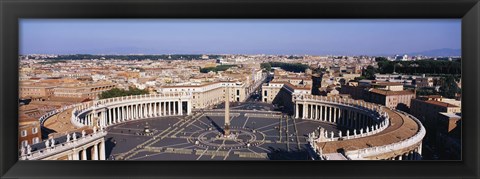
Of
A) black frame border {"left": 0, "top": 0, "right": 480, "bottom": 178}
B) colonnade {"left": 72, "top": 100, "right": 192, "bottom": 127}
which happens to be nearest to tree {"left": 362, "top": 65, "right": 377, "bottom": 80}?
colonnade {"left": 72, "top": 100, "right": 192, "bottom": 127}

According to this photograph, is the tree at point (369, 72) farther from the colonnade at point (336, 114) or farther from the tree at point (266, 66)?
the tree at point (266, 66)

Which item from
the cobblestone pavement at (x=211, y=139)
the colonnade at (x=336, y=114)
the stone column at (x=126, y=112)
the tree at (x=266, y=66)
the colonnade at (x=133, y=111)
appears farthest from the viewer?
the tree at (x=266, y=66)

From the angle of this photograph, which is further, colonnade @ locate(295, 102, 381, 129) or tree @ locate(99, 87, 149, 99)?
tree @ locate(99, 87, 149, 99)

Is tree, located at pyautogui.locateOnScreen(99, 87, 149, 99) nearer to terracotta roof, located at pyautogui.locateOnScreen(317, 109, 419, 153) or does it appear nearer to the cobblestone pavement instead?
the cobblestone pavement

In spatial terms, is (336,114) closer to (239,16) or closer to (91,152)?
(91,152)

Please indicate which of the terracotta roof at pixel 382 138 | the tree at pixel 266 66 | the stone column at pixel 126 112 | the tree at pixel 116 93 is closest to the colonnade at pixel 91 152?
the terracotta roof at pixel 382 138

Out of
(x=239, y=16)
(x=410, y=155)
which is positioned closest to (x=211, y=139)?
(x=410, y=155)
